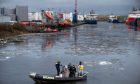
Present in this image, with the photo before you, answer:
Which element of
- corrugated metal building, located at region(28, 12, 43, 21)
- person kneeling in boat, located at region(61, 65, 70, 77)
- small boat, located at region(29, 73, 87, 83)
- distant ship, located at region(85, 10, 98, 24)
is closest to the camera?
small boat, located at region(29, 73, 87, 83)

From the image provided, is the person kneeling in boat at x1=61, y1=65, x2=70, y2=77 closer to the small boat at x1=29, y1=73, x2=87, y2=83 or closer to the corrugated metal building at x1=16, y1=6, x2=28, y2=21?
the small boat at x1=29, y1=73, x2=87, y2=83

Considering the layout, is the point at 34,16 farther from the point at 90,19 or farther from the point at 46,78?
the point at 46,78

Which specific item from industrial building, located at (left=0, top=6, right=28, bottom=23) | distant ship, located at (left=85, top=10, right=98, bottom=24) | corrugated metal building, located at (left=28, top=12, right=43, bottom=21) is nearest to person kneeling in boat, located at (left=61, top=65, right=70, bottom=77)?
industrial building, located at (left=0, top=6, right=28, bottom=23)

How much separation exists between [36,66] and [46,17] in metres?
53.2

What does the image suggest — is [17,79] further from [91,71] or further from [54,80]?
[91,71]

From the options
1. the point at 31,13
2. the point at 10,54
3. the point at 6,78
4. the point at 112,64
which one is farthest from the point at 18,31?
the point at 31,13

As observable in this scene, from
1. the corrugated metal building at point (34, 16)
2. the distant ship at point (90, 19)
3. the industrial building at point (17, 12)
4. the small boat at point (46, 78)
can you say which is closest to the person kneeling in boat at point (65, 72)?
the small boat at point (46, 78)

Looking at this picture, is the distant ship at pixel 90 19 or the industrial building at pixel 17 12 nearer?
the industrial building at pixel 17 12

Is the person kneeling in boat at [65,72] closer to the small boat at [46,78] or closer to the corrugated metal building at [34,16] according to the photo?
the small boat at [46,78]

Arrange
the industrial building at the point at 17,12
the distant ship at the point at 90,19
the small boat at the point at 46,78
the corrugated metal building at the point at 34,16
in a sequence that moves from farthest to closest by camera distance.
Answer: the distant ship at the point at 90,19
the corrugated metal building at the point at 34,16
the industrial building at the point at 17,12
the small boat at the point at 46,78

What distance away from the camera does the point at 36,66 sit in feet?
56.4

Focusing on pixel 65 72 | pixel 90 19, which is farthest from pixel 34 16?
pixel 65 72

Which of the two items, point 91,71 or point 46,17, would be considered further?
point 46,17

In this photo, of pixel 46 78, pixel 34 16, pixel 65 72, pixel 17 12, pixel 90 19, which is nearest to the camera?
pixel 46 78
